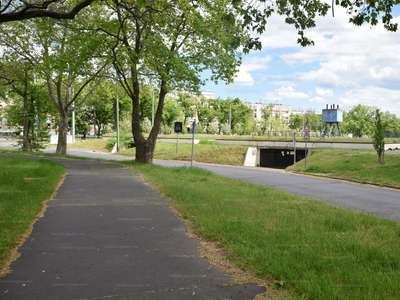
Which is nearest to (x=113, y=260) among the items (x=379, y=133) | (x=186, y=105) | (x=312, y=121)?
(x=379, y=133)

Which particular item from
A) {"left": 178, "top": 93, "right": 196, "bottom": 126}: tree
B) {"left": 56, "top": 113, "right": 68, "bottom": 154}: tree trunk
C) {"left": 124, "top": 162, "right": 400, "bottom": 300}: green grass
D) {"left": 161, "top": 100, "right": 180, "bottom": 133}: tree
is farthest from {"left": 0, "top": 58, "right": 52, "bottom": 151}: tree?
{"left": 178, "top": 93, "right": 196, "bottom": 126}: tree

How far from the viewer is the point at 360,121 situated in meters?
82.1

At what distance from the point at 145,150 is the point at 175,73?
17.1 ft

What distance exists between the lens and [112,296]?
3.71m

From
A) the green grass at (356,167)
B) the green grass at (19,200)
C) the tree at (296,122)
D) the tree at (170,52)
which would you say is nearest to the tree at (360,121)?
the tree at (296,122)

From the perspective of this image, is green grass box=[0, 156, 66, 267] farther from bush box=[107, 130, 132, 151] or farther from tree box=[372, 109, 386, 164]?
bush box=[107, 130, 132, 151]

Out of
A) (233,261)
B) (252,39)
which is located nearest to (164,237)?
(233,261)

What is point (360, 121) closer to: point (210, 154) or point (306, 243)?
point (210, 154)

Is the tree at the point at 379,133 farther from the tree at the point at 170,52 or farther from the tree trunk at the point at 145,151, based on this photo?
the tree trunk at the point at 145,151

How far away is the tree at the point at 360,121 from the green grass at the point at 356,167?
57.8 m

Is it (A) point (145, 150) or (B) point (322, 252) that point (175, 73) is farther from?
(B) point (322, 252)

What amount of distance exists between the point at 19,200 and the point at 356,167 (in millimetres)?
20076

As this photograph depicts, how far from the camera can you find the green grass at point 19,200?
18.6ft

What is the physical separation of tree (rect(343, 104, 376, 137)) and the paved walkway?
269 ft
